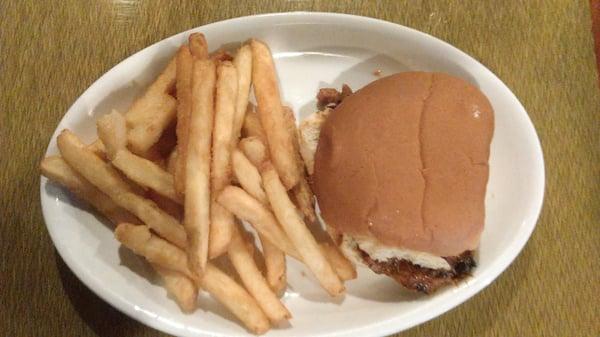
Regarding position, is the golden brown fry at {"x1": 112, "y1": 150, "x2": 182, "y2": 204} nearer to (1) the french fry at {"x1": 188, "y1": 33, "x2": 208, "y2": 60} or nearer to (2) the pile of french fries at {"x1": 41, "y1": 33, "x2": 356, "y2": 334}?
(2) the pile of french fries at {"x1": 41, "y1": 33, "x2": 356, "y2": 334}

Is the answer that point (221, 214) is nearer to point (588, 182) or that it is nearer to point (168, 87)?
point (168, 87)

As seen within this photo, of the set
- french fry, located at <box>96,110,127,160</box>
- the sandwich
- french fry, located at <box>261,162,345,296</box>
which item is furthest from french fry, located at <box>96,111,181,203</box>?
the sandwich

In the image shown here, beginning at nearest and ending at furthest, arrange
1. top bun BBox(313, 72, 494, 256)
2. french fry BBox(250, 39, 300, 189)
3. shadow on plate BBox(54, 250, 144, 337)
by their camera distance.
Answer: top bun BBox(313, 72, 494, 256), french fry BBox(250, 39, 300, 189), shadow on plate BBox(54, 250, 144, 337)

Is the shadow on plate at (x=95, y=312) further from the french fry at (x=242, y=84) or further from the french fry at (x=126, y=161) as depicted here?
the french fry at (x=242, y=84)

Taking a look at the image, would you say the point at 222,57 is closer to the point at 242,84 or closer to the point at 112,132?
the point at 242,84

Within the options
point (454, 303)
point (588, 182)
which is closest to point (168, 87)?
point (454, 303)

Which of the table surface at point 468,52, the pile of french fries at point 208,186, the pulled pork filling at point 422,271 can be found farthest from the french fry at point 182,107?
the pulled pork filling at point 422,271

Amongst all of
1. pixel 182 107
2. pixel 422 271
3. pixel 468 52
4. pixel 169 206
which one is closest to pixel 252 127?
pixel 182 107

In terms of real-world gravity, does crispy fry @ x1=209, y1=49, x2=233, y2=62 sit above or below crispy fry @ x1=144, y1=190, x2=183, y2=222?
above
